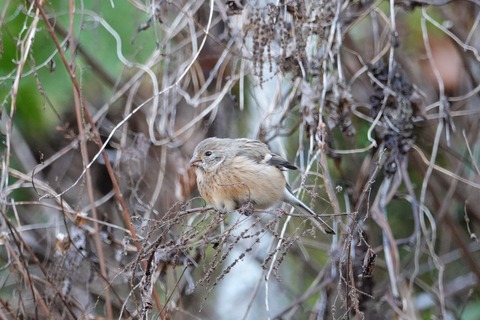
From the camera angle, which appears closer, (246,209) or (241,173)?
(246,209)

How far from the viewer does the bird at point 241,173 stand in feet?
14.1

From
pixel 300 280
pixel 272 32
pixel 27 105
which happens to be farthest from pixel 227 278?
pixel 272 32

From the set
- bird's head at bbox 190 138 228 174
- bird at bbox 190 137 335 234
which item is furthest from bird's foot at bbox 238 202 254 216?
bird's head at bbox 190 138 228 174

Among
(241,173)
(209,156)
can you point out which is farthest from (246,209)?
(209,156)

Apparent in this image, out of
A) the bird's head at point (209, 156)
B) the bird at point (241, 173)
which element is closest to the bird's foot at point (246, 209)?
the bird at point (241, 173)

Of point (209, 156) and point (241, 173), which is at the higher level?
point (209, 156)

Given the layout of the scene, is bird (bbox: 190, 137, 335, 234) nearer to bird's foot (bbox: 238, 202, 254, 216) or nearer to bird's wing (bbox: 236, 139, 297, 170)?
bird's wing (bbox: 236, 139, 297, 170)

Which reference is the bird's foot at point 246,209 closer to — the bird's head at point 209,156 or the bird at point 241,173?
the bird at point 241,173

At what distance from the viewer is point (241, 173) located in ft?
14.3

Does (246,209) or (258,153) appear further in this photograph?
(258,153)

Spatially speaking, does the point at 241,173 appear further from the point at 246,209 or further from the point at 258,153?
the point at 246,209

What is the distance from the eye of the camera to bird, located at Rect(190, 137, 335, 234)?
14.1ft

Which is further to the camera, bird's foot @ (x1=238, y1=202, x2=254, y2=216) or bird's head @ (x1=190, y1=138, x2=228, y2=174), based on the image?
bird's head @ (x1=190, y1=138, x2=228, y2=174)

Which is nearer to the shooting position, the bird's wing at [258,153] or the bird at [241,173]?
the bird at [241,173]
